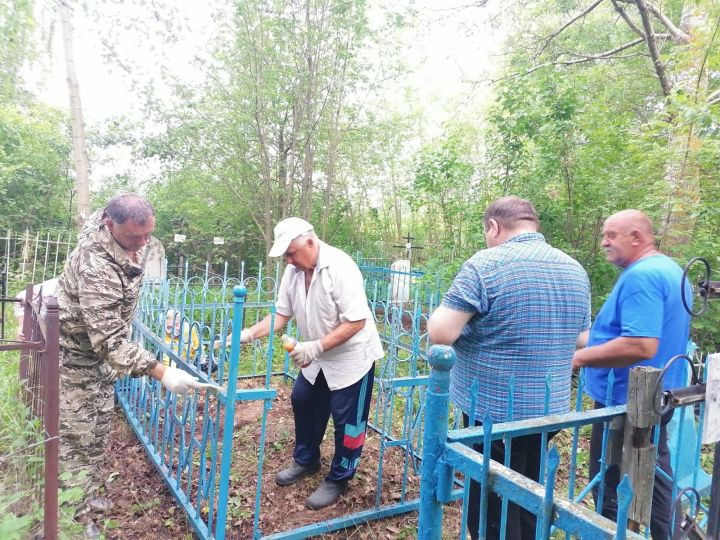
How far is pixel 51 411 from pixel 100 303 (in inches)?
32.0

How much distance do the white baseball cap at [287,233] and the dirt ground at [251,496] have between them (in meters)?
1.58

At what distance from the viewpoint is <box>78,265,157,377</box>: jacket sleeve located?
2311 millimetres

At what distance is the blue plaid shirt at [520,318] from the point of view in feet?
5.87

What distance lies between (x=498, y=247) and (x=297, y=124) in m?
6.96

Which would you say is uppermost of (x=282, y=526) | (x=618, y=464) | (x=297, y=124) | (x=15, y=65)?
(x=297, y=124)

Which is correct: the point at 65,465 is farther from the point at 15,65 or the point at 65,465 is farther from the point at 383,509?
the point at 15,65

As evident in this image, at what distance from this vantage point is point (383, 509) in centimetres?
275

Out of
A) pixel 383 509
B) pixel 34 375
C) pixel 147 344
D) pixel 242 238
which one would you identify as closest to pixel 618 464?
pixel 383 509

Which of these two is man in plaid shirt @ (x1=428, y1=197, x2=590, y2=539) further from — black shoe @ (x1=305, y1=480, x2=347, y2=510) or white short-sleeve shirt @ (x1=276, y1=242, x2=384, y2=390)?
black shoe @ (x1=305, y1=480, x2=347, y2=510)

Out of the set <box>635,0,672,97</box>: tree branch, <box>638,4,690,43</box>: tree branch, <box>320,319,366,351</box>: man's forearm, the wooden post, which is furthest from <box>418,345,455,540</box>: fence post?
<box>638,4,690,43</box>: tree branch

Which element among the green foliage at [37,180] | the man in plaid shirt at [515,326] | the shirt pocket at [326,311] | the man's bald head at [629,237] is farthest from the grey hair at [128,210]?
the green foliage at [37,180]

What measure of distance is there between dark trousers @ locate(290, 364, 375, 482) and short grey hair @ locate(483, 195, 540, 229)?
1256 mm

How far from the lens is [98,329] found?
7.59 feet

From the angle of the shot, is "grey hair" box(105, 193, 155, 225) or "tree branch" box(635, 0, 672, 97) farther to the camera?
"tree branch" box(635, 0, 672, 97)
